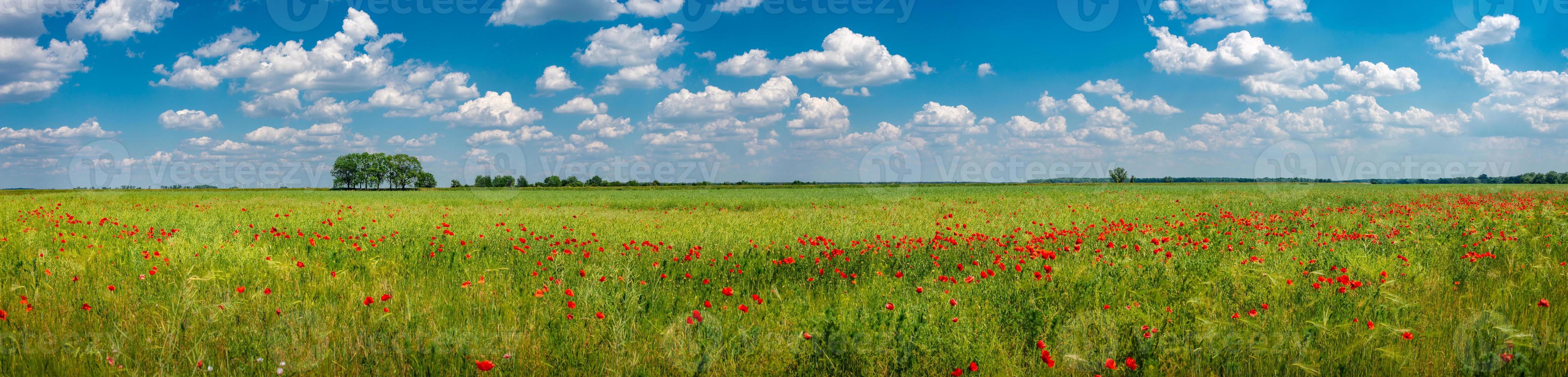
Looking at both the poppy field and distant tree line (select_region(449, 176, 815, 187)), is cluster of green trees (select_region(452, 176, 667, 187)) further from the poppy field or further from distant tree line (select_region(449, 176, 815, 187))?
the poppy field

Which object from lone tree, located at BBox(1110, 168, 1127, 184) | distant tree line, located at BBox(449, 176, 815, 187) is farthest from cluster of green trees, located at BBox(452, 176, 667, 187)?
lone tree, located at BBox(1110, 168, 1127, 184)

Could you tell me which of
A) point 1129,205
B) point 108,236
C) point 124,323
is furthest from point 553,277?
point 1129,205

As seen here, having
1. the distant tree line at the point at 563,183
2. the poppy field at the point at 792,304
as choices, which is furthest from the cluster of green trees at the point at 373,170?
the poppy field at the point at 792,304

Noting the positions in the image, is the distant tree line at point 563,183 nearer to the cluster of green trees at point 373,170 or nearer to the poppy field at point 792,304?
the cluster of green trees at point 373,170

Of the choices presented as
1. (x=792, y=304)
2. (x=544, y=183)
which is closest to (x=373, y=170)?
(x=544, y=183)

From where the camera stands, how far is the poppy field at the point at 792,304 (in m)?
3.70

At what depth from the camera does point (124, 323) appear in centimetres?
427

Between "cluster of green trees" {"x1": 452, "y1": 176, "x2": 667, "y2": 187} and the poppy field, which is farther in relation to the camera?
"cluster of green trees" {"x1": 452, "y1": 176, "x2": 667, "y2": 187}

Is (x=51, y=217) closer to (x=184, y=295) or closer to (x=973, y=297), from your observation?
(x=184, y=295)

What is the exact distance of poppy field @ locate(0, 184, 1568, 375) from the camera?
12.1 feet

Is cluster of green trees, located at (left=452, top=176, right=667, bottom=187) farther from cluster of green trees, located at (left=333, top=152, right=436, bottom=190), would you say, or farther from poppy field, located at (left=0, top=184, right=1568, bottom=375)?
poppy field, located at (left=0, top=184, right=1568, bottom=375)

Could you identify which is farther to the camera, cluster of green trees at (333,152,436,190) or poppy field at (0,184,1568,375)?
cluster of green trees at (333,152,436,190)

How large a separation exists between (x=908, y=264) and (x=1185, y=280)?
2.96m

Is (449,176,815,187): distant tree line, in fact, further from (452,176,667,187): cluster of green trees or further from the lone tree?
the lone tree
